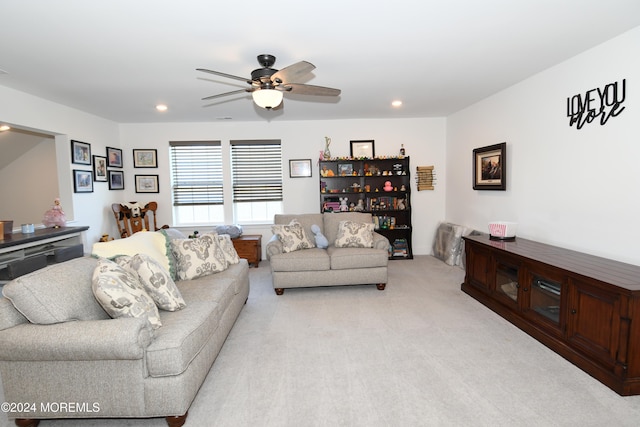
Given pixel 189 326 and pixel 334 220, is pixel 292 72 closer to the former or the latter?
pixel 189 326

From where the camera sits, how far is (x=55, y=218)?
172 inches

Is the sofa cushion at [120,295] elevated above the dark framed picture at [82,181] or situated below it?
below

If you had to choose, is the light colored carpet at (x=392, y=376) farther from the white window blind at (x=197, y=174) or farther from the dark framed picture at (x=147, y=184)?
the dark framed picture at (x=147, y=184)

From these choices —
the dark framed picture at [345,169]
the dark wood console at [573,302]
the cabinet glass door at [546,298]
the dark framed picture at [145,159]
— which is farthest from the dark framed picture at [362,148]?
the cabinet glass door at [546,298]

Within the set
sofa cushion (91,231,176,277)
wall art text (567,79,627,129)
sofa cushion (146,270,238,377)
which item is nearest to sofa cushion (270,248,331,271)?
sofa cushion (146,270,238,377)

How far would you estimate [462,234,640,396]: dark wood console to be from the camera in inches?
84.0

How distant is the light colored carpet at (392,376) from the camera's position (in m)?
1.99

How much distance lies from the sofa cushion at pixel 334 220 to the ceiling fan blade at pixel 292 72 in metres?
2.44

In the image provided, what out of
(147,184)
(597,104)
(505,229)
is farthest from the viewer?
(147,184)

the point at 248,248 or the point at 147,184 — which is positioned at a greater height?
the point at 147,184

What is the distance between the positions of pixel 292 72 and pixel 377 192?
3680 mm

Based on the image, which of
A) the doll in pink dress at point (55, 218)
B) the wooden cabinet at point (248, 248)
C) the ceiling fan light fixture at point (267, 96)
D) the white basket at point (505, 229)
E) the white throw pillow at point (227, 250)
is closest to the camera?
the ceiling fan light fixture at point (267, 96)

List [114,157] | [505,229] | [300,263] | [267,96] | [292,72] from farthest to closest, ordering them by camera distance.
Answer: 1. [114,157]
2. [300,263]
3. [505,229]
4. [267,96]
5. [292,72]

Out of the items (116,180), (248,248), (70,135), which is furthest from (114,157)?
(248,248)
